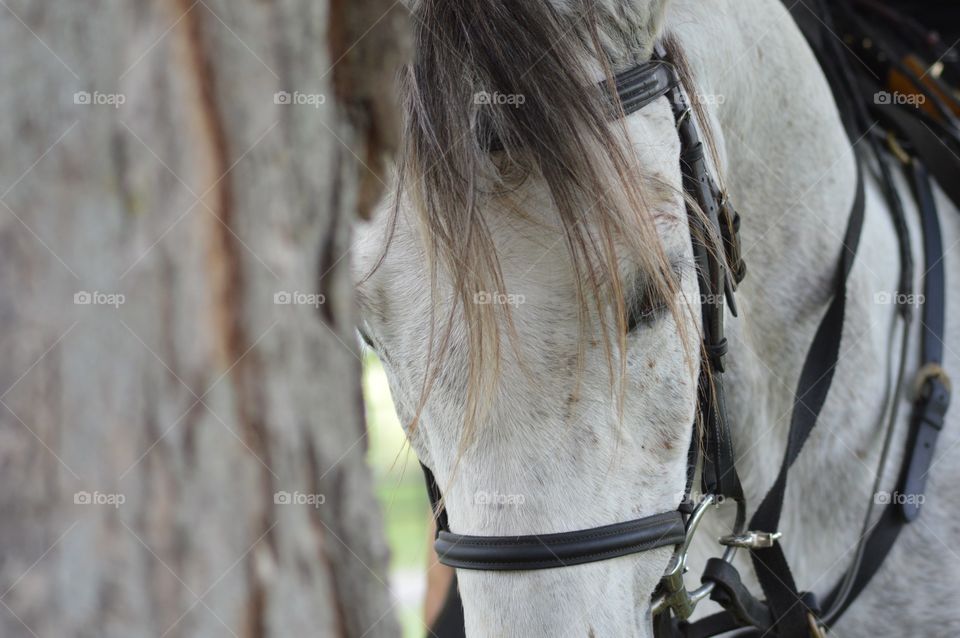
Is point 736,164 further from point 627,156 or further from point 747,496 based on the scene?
point 747,496

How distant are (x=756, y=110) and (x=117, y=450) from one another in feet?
4.80

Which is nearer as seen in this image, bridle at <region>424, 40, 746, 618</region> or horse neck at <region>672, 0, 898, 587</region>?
Answer: bridle at <region>424, 40, 746, 618</region>

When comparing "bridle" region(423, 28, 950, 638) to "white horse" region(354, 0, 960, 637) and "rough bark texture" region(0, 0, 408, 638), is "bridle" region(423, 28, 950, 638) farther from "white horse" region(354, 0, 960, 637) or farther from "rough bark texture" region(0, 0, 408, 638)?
"rough bark texture" region(0, 0, 408, 638)

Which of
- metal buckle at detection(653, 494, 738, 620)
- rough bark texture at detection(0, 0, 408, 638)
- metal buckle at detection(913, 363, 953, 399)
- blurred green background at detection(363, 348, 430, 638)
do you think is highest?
rough bark texture at detection(0, 0, 408, 638)

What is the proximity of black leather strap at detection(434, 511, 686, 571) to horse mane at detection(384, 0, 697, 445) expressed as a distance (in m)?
0.16

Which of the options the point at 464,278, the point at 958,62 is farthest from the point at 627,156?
the point at 958,62

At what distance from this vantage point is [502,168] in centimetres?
121

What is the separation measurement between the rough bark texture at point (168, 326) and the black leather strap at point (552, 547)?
61 cm

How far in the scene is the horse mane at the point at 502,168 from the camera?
116 centimetres

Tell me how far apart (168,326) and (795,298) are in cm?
145

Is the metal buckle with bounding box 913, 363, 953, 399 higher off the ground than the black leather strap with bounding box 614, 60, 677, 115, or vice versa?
the black leather strap with bounding box 614, 60, 677, 115

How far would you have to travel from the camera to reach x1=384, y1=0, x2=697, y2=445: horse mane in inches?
45.6

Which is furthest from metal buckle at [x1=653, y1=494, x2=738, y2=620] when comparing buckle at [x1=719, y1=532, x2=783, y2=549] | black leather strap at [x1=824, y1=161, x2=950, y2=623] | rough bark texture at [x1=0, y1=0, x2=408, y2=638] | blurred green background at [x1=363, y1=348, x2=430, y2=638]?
blurred green background at [x1=363, y1=348, x2=430, y2=638]

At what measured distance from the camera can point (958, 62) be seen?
7.16ft
